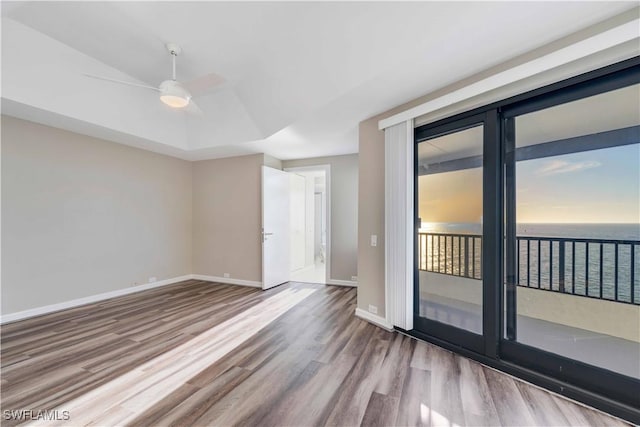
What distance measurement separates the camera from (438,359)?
2.41m

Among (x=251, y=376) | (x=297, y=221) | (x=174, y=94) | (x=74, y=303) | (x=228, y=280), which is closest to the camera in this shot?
(x=251, y=376)

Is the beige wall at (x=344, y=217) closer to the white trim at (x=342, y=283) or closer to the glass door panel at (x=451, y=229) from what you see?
the white trim at (x=342, y=283)

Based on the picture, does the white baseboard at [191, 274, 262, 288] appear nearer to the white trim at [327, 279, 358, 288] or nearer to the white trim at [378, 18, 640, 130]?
the white trim at [327, 279, 358, 288]

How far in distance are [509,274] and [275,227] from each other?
380 cm

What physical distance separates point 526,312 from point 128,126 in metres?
5.30

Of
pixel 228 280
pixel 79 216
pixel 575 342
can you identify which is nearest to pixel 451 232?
pixel 575 342

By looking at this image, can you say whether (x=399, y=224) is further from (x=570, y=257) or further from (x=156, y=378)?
(x=156, y=378)

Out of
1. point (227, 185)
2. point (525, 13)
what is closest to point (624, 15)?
point (525, 13)

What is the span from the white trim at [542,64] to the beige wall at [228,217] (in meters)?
3.47

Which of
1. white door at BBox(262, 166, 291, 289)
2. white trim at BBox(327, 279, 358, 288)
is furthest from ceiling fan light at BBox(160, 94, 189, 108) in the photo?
white trim at BBox(327, 279, 358, 288)

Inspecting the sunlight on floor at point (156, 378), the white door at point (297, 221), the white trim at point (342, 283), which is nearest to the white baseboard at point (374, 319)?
the sunlight on floor at point (156, 378)

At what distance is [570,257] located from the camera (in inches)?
83.0

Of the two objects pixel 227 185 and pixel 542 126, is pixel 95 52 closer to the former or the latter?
pixel 227 185

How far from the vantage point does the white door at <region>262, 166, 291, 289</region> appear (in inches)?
190
